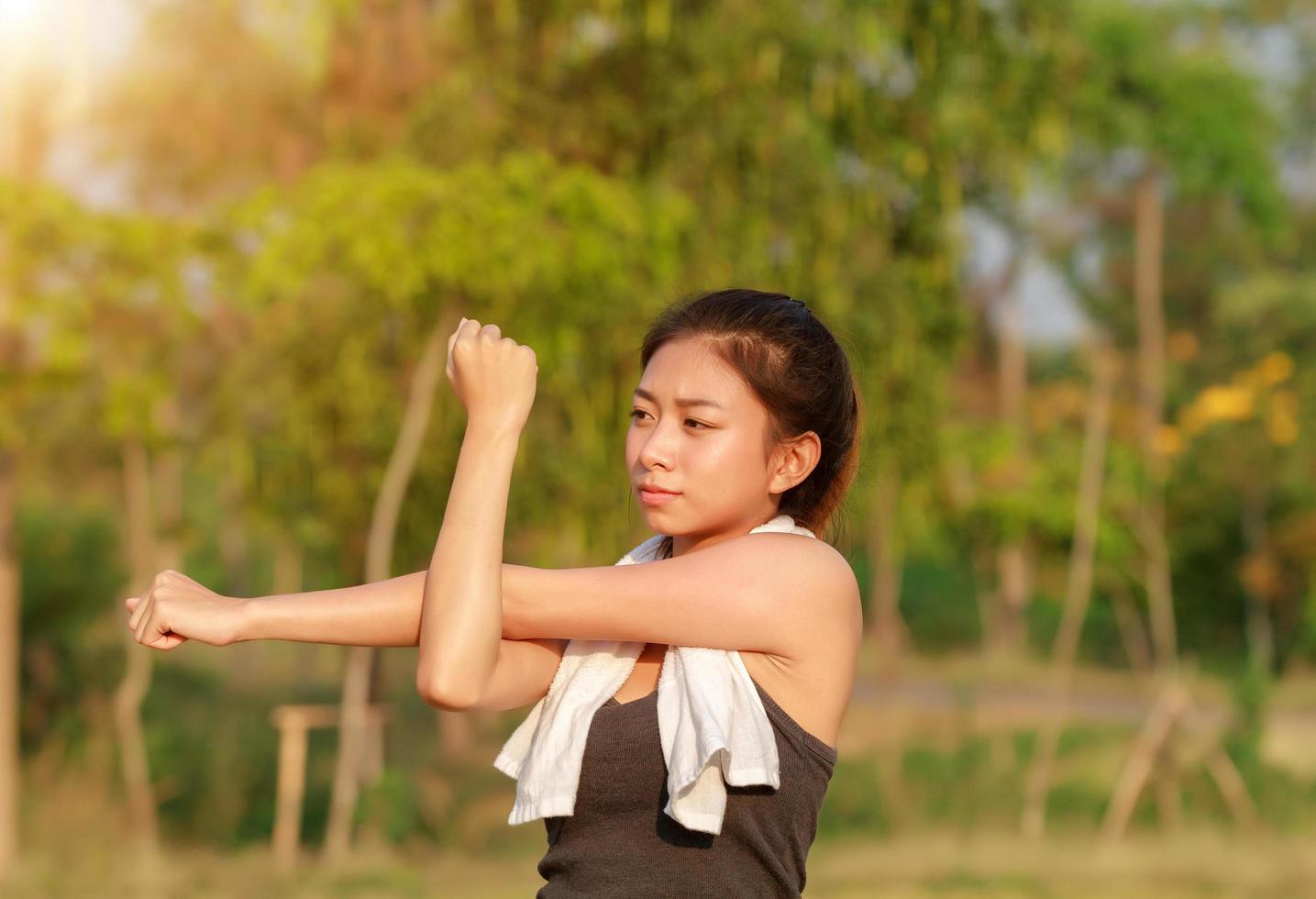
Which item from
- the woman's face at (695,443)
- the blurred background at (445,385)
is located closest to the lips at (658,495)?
the woman's face at (695,443)

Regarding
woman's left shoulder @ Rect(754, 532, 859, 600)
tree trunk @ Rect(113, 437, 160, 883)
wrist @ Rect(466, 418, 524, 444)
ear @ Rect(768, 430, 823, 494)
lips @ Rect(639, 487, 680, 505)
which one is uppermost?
wrist @ Rect(466, 418, 524, 444)

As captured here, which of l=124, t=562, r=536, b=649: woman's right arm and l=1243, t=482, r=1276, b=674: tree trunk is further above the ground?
l=124, t=562, r=536, b=649: woman's right arm

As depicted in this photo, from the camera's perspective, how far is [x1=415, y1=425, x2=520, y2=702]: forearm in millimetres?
1525

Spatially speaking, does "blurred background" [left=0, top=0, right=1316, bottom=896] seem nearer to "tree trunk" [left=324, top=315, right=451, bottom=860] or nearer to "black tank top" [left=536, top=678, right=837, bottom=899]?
"tree trunk" [left=324, top=315, right=451, bottom=860]

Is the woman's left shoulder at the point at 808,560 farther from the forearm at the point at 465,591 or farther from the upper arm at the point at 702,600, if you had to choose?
the forearm at the point at 465,591

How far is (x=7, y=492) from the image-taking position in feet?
27.5

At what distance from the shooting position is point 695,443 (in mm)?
1738

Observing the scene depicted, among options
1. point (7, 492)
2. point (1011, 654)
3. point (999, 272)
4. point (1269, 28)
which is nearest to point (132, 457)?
point (7, 492)

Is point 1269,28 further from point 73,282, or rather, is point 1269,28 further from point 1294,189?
point 73,282

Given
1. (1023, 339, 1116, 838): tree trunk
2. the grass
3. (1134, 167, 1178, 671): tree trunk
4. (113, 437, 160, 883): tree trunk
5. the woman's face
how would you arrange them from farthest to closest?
1. (1134, 167, 1178, 671): tree trunk
2. (1023, 339, 1116, 838): tree trunk
3. (113, 437, 160, 883): tree trunk
4. the grass
5. the woman's face

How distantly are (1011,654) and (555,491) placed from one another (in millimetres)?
13104

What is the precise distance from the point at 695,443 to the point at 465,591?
1.08 ft

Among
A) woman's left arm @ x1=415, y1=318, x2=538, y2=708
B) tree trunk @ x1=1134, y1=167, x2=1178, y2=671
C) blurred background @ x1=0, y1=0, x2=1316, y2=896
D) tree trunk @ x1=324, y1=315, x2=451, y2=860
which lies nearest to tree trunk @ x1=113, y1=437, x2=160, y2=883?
blurred background @ x1=0, y1=0, x2=1316, y2=896

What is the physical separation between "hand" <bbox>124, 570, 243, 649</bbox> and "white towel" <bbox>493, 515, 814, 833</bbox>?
32cm
